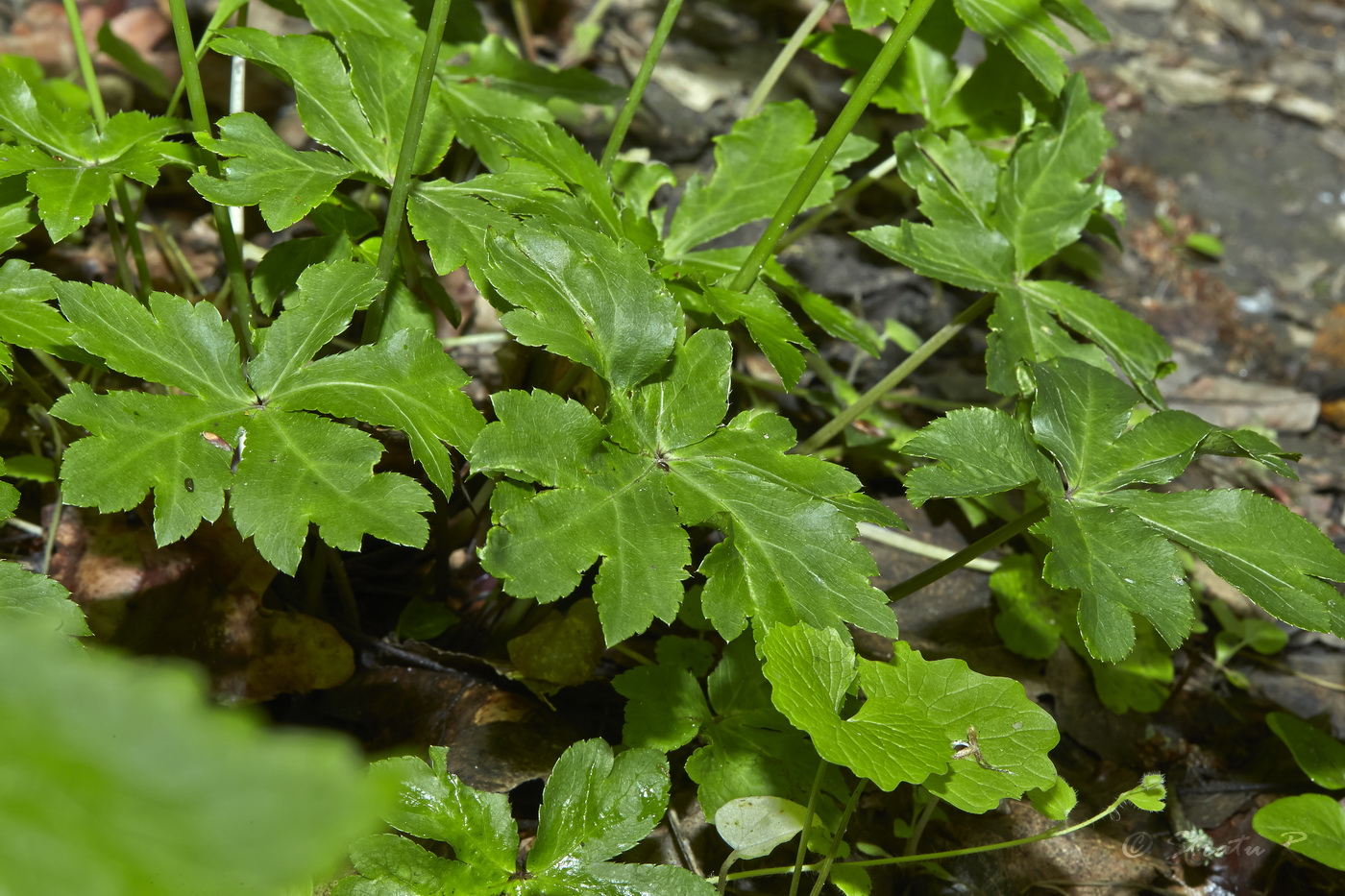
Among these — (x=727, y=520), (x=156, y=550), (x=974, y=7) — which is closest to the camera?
(x=727, y=520)

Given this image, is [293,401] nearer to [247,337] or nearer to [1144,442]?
[247,337]

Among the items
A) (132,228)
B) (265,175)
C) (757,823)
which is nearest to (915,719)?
(757,823)

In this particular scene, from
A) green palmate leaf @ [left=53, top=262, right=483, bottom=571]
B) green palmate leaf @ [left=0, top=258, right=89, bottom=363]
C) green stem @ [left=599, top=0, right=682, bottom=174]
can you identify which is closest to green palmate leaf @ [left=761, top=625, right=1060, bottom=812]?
green palmate leaf @ [left=53, top=262, right=483, bottom=571]

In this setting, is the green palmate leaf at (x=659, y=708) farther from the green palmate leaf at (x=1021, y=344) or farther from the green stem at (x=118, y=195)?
the green stem at (x=118, y=195)

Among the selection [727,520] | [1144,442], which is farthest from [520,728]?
[1144,442]

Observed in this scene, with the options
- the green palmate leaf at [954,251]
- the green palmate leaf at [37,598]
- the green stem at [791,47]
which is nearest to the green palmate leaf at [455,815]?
the green palmate leaf at [37,598]

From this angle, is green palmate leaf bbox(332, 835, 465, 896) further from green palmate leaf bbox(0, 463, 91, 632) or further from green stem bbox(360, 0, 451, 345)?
green stem bbox(360, 0, 451, 345)
